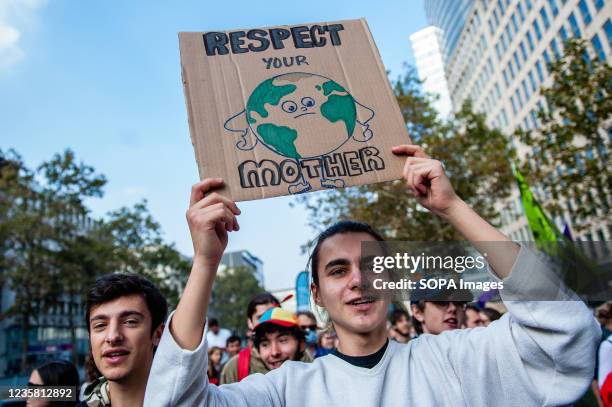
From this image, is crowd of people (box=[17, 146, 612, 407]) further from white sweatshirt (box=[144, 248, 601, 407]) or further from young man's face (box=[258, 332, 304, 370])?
young man's face (box=[258, 332, 304, 370])

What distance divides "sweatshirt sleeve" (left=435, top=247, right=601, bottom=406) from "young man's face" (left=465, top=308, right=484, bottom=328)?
145 inches

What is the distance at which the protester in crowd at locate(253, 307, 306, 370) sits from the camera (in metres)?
3.90

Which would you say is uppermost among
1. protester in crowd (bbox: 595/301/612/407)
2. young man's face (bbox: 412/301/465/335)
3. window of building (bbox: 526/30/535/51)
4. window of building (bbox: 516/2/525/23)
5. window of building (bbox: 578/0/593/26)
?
window of building (bbox: 516/2/525/23)

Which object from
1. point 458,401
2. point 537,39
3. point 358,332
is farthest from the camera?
point 537,39

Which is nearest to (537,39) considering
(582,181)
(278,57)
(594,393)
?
(582,181)

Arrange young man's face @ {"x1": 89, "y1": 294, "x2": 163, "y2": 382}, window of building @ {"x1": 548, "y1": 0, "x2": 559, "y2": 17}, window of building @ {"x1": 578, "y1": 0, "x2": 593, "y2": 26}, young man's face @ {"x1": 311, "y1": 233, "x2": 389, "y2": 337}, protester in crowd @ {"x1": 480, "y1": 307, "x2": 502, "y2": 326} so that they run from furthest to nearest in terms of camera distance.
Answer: window of building @ {"x1": 548, "y1": 0, "x2": 559, "y2": 17}, window of building @ {"x1": 578, "y1": 0, "x2": 593, "y2": 26}, protester in crowd @ {"x1": 480, "y1": 307, "x2": 502, "y2": 326}, young man's face @ {"x1": 89, "y1": 294, "x2": 163, "y2": 382}, young man's face @ {"x1": 311, "y1": 233, "x2": 389, "y2": 337}

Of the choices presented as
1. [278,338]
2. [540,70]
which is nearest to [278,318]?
[278,338]

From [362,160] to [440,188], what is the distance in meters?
0.34

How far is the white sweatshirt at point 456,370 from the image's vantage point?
1.44m

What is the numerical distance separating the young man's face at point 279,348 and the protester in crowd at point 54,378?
1.36m

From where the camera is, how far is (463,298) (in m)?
1.65

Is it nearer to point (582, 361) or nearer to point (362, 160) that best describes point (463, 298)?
point (582, 361)

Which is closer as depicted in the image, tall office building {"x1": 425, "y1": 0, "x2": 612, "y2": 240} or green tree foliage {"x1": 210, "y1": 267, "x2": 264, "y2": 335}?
tall office building {"x1": 425, "y1": 0, "x2": 612, "y2": 240}

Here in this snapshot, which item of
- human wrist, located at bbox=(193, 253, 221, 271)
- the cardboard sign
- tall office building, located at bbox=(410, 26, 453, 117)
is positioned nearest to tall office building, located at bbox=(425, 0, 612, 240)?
the cardboard sign
